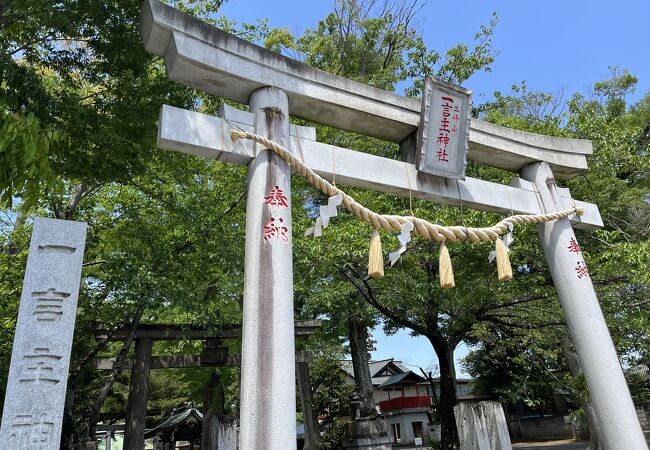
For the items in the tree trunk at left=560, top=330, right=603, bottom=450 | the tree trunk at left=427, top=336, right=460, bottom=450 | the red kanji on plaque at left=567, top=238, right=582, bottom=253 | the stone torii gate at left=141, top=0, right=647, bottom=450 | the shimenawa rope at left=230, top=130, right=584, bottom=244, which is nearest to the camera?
the stone torii gate at left=141, top=0, right=647, bottom=450

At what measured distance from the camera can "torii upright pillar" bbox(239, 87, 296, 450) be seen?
334cm

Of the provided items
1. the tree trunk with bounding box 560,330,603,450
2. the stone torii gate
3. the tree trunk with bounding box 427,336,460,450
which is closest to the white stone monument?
the stone torii gate

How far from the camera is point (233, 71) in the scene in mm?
4277

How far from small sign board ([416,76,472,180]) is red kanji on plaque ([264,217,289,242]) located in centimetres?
194

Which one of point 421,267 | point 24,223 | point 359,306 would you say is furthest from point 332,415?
point 24,223

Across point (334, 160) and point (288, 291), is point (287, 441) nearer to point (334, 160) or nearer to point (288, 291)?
point (288, 291)

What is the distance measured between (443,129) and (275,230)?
253 centimetres

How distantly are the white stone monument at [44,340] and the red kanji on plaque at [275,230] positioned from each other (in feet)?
6.62

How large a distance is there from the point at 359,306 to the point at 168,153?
9110mm

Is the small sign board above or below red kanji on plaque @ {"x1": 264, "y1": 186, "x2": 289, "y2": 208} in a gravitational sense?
above

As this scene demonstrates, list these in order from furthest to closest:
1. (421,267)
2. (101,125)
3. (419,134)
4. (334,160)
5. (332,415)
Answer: (332,415) < (421,267) < (101,125) < (419,134) < (334,160)

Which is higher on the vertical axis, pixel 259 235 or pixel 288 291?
pixel 259 235

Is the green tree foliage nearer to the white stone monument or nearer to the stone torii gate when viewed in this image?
the stone torii gate

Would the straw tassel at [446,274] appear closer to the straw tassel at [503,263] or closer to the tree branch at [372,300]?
the straw tassel at [503,263]
